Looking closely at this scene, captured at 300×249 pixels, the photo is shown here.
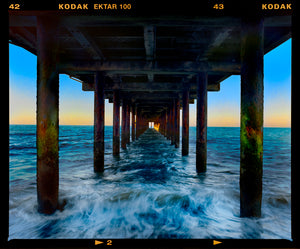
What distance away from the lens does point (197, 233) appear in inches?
131

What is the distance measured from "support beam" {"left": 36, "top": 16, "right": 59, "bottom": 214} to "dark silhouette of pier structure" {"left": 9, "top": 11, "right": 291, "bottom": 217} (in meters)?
0.02

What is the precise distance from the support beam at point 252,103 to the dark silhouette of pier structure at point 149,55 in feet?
0.05

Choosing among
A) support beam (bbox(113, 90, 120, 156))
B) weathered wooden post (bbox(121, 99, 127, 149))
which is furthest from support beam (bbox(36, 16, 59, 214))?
weathered wooden post (bbox(121, 99, 127, 149))

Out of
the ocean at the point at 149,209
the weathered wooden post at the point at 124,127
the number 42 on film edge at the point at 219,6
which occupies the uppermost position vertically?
the number 42 on film edge at the point at 219,6

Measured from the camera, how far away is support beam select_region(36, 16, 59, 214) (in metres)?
3.31

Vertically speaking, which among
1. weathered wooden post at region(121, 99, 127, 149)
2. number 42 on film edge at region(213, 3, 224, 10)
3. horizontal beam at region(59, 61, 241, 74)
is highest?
horizontal beam at region(59, 61, 241, 74)

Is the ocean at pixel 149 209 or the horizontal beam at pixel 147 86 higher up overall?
the horizontal beam at pixel 147 86

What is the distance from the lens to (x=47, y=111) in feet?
10.9

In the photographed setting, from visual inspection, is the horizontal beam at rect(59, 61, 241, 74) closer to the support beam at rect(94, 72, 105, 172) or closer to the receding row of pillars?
the support beam at rect(94, 72, 105, 172)

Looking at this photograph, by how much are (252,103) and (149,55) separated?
377 centimetres

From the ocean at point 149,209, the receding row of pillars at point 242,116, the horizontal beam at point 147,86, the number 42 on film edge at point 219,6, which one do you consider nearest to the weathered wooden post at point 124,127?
the horizontal beam at point 147,86

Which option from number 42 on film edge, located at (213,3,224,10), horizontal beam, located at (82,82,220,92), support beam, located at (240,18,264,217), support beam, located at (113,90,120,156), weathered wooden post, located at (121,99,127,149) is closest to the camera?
number 42 on film edge, located at (213,3,224,10)

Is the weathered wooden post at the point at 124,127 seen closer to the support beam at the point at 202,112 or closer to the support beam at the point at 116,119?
the support beam at the point at 116,119

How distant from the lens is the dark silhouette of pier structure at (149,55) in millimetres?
3090
